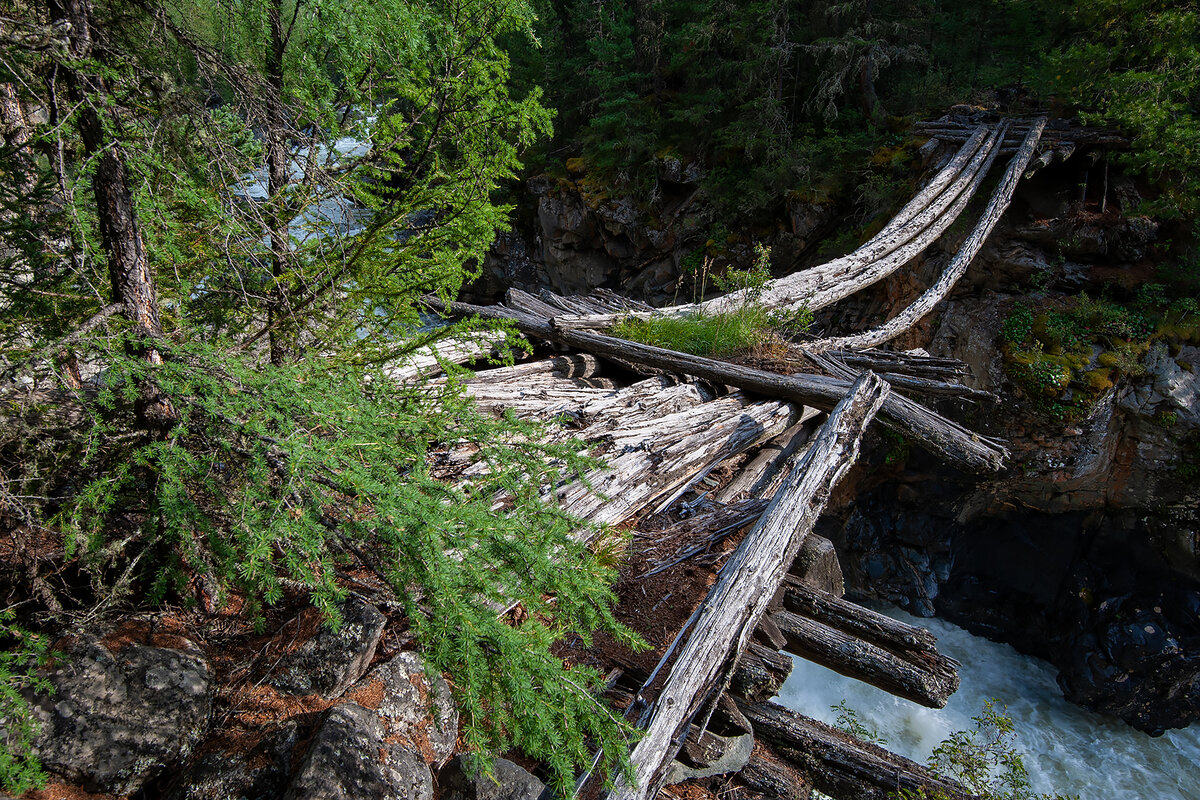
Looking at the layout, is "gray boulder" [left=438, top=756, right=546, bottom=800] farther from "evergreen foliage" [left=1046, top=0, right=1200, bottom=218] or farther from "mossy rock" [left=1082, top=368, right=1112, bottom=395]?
"evergreen foliage" [left=1046, top=0, right=1200, bottom=218]

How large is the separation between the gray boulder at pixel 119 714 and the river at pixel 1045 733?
8139mm

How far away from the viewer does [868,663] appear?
3.04 meters

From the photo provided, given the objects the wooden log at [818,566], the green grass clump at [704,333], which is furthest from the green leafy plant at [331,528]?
the green grass clump at [704,333]

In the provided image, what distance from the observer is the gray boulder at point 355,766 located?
180 centimetres

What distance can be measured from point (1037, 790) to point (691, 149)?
47.8 feet

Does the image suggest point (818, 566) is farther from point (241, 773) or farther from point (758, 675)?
point (241, 773)

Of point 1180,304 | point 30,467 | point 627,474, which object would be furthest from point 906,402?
point 1180,304

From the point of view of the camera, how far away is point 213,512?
7.21 feet

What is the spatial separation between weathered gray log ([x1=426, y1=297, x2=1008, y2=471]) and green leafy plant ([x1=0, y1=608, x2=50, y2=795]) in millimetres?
3098

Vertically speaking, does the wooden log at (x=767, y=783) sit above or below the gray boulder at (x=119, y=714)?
below

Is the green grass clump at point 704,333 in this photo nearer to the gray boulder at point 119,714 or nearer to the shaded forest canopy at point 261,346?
the shaded forest canopy at point 261,346

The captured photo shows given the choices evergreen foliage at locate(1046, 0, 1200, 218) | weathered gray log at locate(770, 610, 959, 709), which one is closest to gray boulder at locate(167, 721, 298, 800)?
weathered gray log at locate(770, 610, 959, 709)

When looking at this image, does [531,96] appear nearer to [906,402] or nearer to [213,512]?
[213,512]

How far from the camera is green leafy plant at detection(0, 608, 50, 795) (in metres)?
1.48
